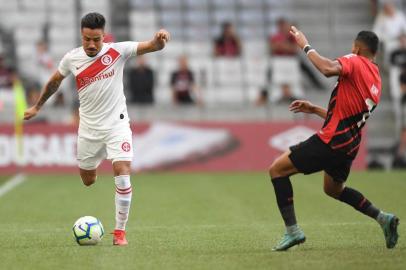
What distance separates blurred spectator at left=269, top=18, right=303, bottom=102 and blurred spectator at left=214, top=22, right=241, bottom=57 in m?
0.97

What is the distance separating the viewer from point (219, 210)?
46.9 ft

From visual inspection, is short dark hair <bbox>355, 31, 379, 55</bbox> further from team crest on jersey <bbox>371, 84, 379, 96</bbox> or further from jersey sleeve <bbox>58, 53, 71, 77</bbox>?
jersey sleeve <bbox>58, 53, 71, 77</bbox>

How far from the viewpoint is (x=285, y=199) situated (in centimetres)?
960

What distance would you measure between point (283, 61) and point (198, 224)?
1305cm

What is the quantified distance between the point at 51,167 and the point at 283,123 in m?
5.16

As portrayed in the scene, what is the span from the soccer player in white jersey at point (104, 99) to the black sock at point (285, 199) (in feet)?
5.30

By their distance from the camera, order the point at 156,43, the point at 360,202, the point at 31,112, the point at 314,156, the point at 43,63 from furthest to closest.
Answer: the point at 43,63 < the point at 31,112 < the point at 156,43 < the point at 360,202 < the point at 314,156

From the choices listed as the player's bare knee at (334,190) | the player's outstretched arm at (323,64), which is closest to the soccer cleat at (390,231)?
the player's bare knee at (334,190)

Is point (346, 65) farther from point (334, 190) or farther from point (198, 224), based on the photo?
point (198, 224)

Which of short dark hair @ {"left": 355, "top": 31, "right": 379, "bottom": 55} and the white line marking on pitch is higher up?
short dark hair @ {"left": 355, "top": 31, "right": 379, "bottom": 55}

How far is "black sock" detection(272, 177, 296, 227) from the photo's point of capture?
9.58 metres

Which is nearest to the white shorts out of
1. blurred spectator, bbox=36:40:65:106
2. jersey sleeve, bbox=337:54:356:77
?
jersey sleeve, bbox=337:54:356:77

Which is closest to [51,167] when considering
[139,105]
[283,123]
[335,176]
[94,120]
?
[139,105]

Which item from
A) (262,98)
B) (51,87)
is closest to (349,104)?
(51,87)
